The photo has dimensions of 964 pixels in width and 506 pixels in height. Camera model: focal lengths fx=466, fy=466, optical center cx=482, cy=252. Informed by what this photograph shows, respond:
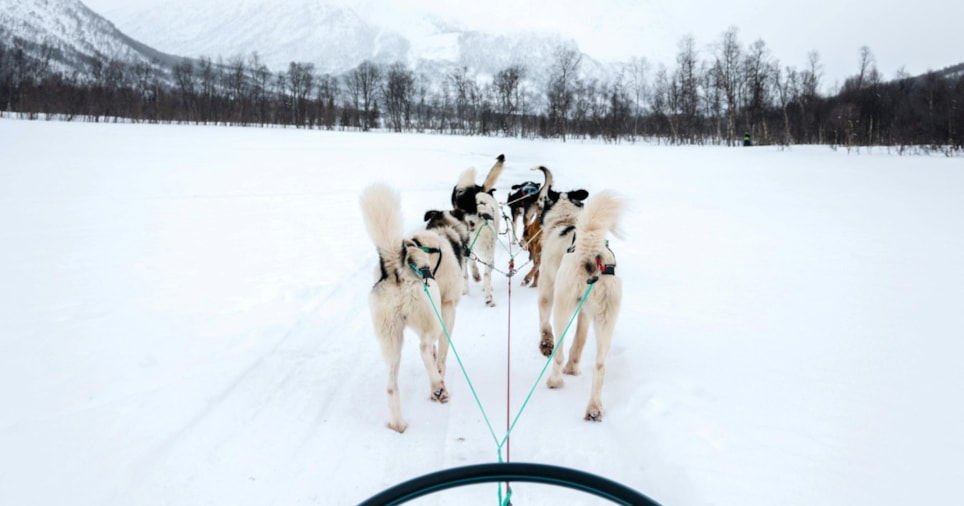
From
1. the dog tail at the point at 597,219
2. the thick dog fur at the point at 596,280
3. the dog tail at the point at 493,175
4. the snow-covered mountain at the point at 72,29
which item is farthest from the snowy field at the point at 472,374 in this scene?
the snow-covered mountain at the point at 72,29

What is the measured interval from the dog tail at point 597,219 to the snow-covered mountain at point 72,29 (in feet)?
433

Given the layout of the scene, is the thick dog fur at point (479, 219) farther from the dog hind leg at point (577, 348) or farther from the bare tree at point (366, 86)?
the bare tree at point (366, 86)

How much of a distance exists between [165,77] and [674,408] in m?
90.8

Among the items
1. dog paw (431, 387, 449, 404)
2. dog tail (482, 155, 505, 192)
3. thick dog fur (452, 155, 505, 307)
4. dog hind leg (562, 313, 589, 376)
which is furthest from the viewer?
dog tail (482, 155, 505, 192)

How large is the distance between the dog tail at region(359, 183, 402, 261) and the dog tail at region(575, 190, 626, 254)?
3.88 ft

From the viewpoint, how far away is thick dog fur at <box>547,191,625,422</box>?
9.68 feet

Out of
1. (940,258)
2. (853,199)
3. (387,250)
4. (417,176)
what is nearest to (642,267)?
(940,258)

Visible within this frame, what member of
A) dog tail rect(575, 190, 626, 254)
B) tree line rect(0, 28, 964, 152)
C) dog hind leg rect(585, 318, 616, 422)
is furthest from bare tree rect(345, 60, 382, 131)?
dog hind leg rect(585, 318, 616, 422)

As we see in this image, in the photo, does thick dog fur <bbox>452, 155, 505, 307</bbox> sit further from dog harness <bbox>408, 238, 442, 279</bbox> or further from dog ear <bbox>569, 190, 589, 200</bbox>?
dog harness <bbox>408, 238, 442, 279</bbox>

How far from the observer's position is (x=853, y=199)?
1197cm

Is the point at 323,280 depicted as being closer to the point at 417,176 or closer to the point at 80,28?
the point at 417,176

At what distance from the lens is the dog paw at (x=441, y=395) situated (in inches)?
127

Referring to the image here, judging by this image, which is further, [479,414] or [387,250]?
[479,414]

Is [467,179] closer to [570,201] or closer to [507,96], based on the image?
[570,201]
